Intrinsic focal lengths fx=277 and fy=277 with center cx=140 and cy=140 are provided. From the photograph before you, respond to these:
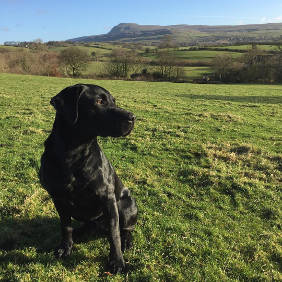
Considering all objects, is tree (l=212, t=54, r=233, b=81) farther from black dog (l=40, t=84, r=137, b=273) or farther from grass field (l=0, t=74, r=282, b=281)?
black dog (l=40, t=84, r=137, b=273)

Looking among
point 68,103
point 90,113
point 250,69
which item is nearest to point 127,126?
point 90,113

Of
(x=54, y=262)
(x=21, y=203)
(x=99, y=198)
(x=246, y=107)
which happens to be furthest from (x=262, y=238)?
(x=246, y=107)

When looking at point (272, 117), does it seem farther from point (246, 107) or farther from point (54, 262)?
point (54, 262)

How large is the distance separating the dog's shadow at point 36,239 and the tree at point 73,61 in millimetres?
55706

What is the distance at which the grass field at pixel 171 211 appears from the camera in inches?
168

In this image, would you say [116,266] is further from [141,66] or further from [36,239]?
[141,66]

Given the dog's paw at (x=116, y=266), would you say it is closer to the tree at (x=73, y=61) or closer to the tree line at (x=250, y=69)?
the tree at (x=73, y=61)

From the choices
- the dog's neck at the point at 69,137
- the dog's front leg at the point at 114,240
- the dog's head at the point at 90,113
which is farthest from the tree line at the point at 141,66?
the dog's front leg at the point at 114,240

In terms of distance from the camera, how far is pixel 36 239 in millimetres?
4836

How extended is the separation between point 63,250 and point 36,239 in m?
0.70

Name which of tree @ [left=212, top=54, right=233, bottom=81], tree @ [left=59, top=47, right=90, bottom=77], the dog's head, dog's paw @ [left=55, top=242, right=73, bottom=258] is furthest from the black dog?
tree @ [left=212, top=54, right=233, bottom=81]

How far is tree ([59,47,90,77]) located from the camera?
58.2m

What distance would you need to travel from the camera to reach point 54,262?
4281 mm

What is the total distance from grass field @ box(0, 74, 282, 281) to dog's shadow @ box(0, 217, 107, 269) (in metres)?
0.02
